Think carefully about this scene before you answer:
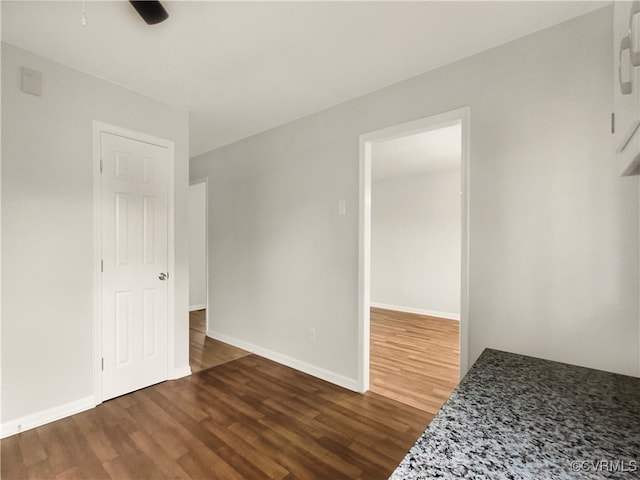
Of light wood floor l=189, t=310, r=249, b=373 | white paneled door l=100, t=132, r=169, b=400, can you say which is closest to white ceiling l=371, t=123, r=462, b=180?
white paneled door l=100, t=132, r=169, b=400

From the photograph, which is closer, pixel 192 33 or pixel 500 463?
pixel 500 463

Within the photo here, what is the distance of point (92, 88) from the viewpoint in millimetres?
2311

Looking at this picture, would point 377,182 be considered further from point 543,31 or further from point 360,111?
point 543,31

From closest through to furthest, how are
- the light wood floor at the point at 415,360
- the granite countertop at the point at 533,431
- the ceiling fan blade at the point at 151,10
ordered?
the granite countertop at the point at 533,431
the ceiling fan blade at the point at 151,10
the light wood floor at the point at 415,360

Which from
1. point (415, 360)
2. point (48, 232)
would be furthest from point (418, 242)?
point (48, 232)

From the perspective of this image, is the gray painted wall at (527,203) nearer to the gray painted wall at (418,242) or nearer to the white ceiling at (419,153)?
the white ceiling at (419,153)

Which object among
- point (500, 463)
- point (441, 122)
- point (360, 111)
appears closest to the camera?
point (500, 463)

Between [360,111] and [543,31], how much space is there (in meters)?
1.29

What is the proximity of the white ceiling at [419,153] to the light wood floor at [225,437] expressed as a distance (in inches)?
98.6

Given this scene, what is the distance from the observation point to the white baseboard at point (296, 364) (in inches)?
103

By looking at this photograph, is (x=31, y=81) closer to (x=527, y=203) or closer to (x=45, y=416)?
(x=45, y=416)

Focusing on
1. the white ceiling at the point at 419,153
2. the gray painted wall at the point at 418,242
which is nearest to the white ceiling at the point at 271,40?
the white ceiling at the point at 419,153

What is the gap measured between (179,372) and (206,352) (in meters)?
0.67

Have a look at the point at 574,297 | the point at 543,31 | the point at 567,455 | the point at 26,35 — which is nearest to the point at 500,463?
the point at 567,455
